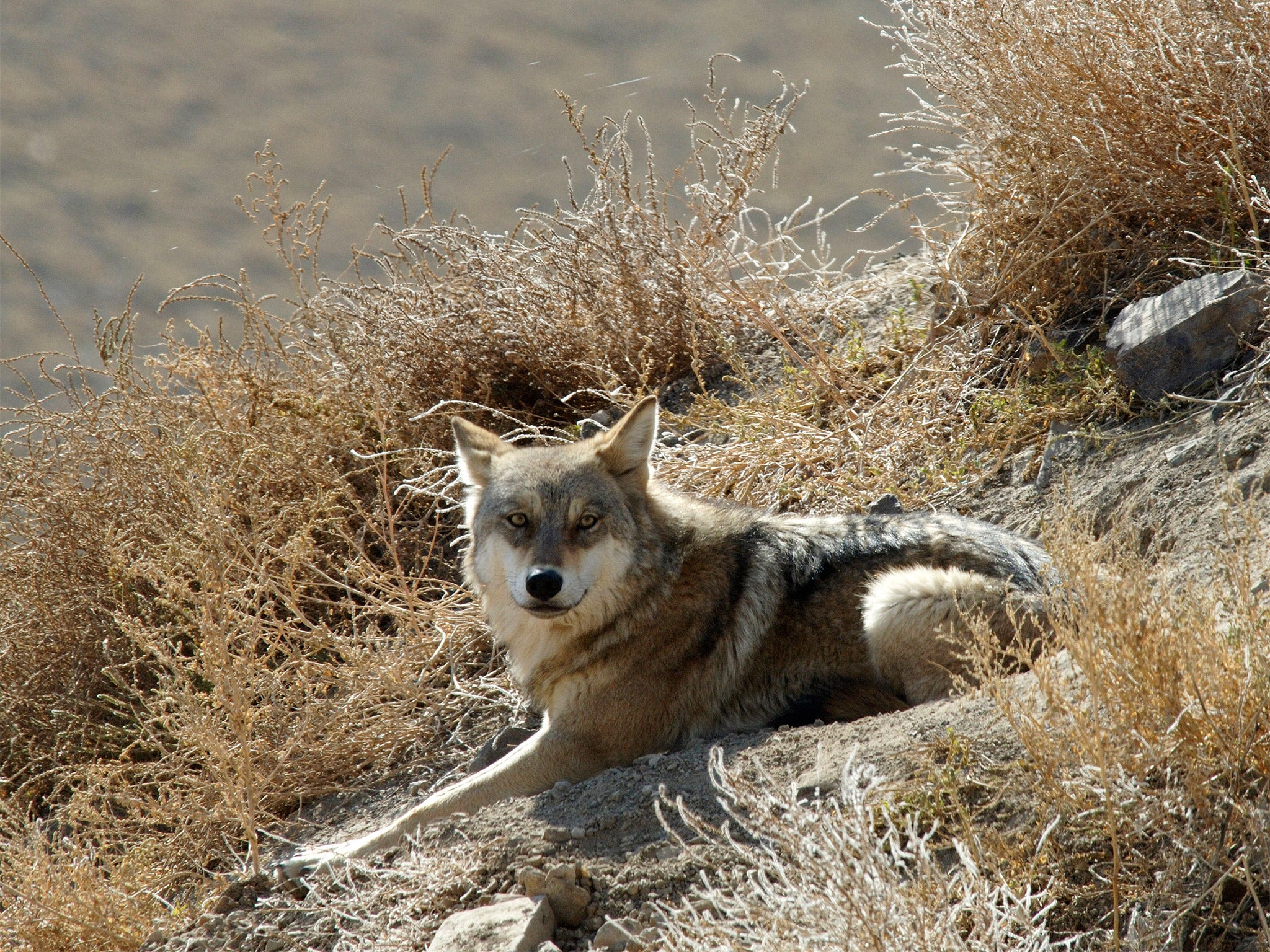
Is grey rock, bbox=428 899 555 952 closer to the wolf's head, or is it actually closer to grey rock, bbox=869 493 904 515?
the wolf's head

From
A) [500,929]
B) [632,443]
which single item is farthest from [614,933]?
[632,443]

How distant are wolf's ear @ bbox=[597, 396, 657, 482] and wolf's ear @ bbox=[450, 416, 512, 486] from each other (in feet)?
1.67

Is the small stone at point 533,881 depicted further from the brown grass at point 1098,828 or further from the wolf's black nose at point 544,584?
the wolf's black nose at point 544,584

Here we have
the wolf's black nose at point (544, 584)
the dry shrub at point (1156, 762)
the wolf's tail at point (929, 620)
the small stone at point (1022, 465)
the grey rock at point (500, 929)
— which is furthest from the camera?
the small stone at point (1022, 465)

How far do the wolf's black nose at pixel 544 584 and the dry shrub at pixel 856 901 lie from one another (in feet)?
4.50

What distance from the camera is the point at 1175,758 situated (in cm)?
255

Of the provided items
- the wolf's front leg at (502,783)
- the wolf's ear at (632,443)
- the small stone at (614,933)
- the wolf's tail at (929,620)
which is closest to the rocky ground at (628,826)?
the small stone at (614,933)

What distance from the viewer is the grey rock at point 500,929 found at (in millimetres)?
2879

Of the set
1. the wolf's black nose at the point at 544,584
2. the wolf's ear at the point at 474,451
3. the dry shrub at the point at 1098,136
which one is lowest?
the wolf's black nose at the point at 544,584

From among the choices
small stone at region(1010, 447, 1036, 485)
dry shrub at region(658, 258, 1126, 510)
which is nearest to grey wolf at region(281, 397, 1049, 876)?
small stone at region(1010, 447, 1036, 485)

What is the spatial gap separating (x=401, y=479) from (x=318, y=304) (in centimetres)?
141

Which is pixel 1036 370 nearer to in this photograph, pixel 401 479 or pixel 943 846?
pixel 943 846

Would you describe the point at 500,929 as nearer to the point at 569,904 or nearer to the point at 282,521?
the point at 569,904

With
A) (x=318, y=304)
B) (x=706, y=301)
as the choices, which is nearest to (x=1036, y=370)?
(x=706, y=301)
